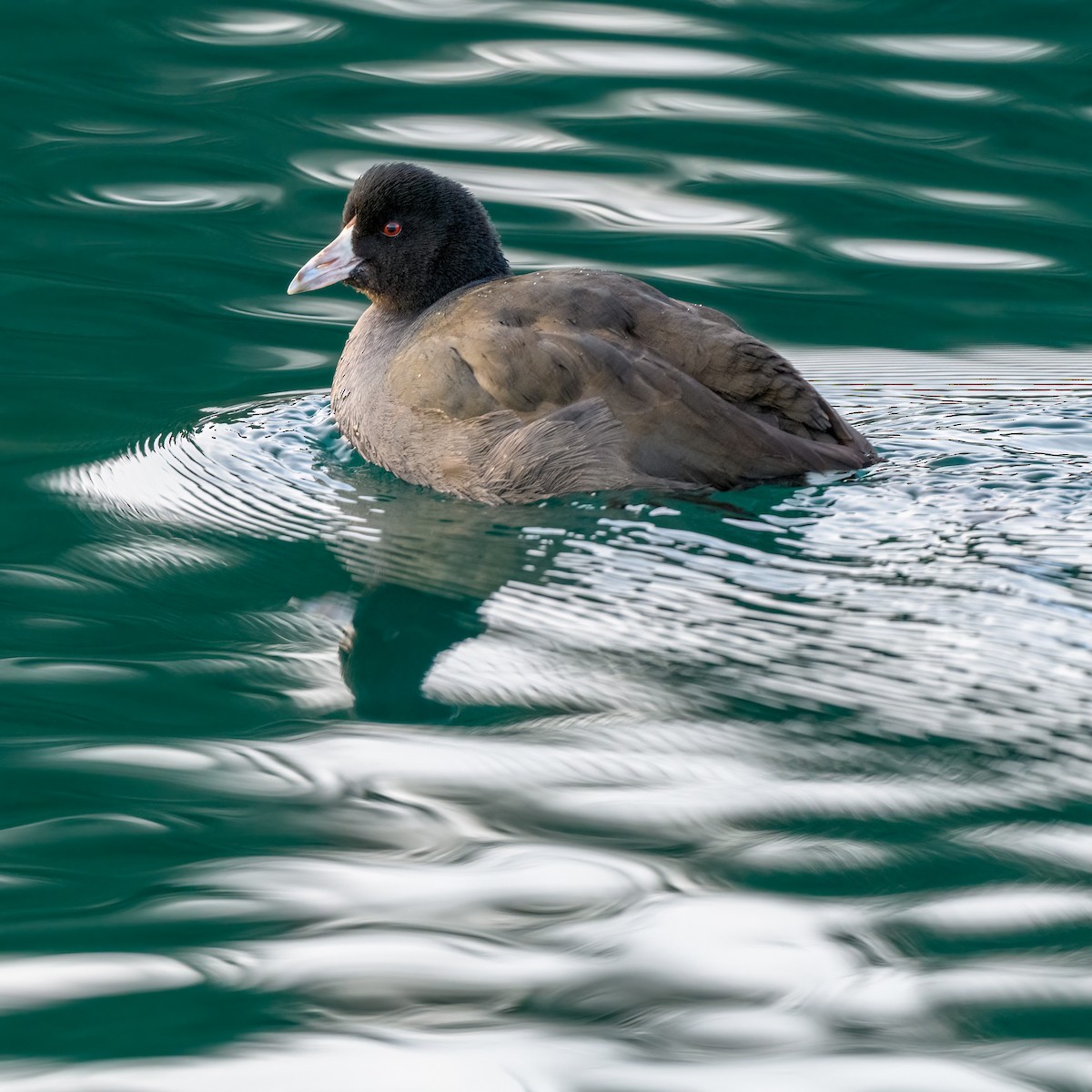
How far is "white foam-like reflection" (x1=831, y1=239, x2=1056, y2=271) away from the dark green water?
0.08ft

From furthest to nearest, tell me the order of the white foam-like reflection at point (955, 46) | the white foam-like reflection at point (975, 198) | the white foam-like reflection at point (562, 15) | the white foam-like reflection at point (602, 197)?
the white foam-like reflection at point (562, 15), the white foam-like reflection at point (955, 46), the white foam-like reflection at point (975, 198), the white foam-like reflection at point (602, 197)

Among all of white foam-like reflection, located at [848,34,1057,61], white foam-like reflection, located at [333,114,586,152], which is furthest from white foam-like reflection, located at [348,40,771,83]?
white foam-like reflection, located at [848,34,1057,61]

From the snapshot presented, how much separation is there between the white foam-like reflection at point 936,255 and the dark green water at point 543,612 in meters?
0.03

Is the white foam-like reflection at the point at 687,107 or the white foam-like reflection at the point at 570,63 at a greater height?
the white foam-like reflection at the point at 570,63

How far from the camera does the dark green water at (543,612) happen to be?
3.14 metres

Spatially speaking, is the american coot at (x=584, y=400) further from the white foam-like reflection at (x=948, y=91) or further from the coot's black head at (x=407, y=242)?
the white foam-like reflection at (x=948, y=91)

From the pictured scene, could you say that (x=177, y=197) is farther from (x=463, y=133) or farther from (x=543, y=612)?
(x=543, y=612)

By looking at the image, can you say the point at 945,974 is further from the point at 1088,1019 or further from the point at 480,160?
the point at 480,160

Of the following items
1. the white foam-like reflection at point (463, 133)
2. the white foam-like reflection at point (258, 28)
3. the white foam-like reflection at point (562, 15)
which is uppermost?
the white foam-like reflection at point (562, 15)

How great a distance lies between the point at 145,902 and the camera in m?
3.43

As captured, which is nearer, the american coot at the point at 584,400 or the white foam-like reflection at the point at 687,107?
the american coot at the point at 584,400

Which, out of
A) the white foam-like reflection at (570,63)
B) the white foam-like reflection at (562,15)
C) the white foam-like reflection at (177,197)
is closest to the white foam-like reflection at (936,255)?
the white foam-like reflection at (570,63)

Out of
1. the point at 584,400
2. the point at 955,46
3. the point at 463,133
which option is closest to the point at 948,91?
the point at 955,46

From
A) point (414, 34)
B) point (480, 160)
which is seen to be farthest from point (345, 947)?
point (414, 34)
